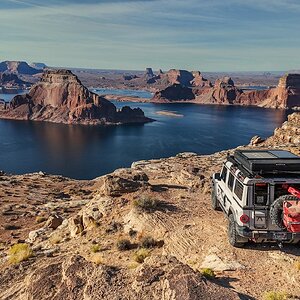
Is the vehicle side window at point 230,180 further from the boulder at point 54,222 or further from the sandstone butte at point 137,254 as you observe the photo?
the boulder at point 54,222

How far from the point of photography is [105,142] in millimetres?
131375

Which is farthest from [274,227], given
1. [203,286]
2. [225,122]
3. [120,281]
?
[225,122]

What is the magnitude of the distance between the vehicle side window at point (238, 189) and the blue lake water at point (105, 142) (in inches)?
2867

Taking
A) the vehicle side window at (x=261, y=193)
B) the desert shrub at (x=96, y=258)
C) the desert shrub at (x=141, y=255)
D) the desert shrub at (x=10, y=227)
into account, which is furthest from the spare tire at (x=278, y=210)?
the desert shrub at (x=10, y=227)

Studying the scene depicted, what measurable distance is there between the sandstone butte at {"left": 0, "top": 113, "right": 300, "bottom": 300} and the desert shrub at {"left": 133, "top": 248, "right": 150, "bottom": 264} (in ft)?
0.10

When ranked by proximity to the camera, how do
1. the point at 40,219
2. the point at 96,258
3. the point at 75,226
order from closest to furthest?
the point at 96,258 → the point at 75,226 → the point at 40,219

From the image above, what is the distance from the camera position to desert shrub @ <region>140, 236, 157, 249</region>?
1279 centimetres

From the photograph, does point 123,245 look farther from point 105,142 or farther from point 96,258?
point 105,142

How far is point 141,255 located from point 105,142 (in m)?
121

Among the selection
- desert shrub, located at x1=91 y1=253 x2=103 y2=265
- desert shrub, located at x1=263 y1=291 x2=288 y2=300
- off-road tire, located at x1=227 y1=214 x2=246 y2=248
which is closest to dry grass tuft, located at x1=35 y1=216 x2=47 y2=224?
desert shrub, located at x1=91 y1=253 x2=103 y2=265

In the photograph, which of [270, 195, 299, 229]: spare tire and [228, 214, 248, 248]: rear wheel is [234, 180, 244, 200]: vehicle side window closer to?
[228, 214, 248, 248]: rear wheel

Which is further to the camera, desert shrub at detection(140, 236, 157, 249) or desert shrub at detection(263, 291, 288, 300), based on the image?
desert shrub at detection(140, 236, 157, 249)

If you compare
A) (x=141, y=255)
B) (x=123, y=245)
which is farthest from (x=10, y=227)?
(x=141, y=255)

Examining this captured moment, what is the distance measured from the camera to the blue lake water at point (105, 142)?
96188 mm
